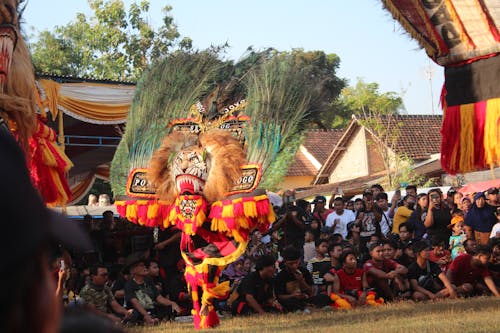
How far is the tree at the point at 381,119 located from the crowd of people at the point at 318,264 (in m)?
15.3

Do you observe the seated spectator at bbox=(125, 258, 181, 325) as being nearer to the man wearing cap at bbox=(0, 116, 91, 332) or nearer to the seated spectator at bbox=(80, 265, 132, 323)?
the seated spectator at bbox=(80, 265, 132, 323)

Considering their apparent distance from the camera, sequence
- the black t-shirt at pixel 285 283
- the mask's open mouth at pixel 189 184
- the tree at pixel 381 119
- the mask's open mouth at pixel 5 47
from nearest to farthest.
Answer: the mask's open mouth at pixel 5 47, the mask's open mouth at pixel 189 184, the black t-shirt at pixel 285 283, the tree at pixel 381 119

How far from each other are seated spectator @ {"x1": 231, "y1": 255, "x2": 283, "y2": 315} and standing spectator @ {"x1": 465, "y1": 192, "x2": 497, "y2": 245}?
2660 millimetres

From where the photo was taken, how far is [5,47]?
14.6 feet

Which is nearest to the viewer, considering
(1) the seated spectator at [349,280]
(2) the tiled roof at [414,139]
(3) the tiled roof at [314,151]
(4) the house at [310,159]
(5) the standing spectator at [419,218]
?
(1) the seated spectator at [349,280]

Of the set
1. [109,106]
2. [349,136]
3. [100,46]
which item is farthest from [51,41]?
[109,106]

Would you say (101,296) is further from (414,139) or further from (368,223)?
(414,139)

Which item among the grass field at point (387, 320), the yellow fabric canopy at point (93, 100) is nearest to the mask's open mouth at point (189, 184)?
the grass field at point (387, 320)

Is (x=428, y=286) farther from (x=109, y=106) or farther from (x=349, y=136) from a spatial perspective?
(x=349, y=136)

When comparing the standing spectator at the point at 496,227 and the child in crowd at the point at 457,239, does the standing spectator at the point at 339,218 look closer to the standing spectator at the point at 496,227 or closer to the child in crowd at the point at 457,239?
the child in crowd at the point at 457,239

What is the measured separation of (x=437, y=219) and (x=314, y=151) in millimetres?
29492

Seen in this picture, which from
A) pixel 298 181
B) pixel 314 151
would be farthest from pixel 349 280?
pixel 314 151

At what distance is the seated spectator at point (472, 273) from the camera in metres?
8.58

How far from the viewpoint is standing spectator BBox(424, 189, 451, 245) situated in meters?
9.68
